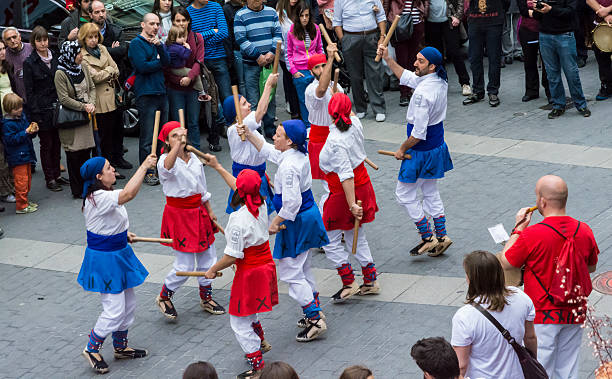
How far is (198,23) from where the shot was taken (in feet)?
43.3

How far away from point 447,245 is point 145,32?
527 cm

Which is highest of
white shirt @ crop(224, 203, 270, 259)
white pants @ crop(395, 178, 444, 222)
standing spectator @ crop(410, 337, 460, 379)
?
standing spectator @ crop(410, 337, 460, 379)

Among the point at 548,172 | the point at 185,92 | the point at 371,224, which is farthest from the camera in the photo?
the point at 185,92

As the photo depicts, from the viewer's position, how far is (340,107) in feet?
26.9

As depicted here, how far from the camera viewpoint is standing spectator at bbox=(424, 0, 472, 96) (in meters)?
14.8

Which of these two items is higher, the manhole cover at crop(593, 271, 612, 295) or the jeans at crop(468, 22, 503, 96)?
the jeans at crop(468, 22, 503, 96)

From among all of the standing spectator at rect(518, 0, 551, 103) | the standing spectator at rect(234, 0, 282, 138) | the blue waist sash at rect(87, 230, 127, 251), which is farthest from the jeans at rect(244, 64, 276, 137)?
the blue waist sash at rect(87, 230, 127, 251)

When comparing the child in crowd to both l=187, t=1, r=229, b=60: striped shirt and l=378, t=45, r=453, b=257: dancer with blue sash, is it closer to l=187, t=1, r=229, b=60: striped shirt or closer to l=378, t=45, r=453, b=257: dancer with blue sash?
l=187, t=1, r=229, b=60: striped shirt

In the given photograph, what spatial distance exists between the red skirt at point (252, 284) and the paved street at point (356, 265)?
632 mm

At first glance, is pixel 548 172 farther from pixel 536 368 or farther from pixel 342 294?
pixel 536 368

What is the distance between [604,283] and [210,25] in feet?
24.2

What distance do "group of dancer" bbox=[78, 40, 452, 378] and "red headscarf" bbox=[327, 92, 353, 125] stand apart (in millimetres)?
15

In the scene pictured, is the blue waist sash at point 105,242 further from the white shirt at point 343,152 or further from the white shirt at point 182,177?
the white shirt at point 343,152

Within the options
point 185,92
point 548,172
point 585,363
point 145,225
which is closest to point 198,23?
point 185,92
